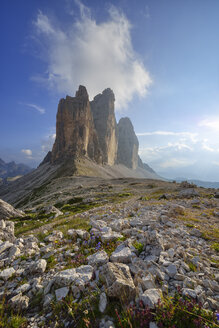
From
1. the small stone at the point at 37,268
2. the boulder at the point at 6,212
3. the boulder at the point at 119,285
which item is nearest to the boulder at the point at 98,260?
the boulder at the point at 119,285

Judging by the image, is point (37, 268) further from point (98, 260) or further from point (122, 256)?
point (122, 256)

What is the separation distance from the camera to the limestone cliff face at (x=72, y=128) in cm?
15525

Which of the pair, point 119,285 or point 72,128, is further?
point 72,128

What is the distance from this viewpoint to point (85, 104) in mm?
165750

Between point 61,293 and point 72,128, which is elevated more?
point 72,128

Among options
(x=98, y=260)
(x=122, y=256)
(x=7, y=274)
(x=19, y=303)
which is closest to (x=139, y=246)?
(x=122, y=256)

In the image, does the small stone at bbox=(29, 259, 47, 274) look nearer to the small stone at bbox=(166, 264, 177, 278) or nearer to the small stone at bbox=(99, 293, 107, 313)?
the small stone at bbox=(99, 293, 107, 313)

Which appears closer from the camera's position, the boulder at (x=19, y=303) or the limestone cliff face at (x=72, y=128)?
the boulder at (x=19, y=303)

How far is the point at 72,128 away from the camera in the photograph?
515 feet

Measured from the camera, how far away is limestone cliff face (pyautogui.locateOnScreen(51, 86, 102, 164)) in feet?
509

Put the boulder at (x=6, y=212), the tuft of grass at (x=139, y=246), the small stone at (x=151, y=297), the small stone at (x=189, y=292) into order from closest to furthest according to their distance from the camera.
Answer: the small stone at (x=151, y=297), the small stone at (x=189, y=292), the tuft of grass at (x=139, y=246), the boulder at (x=6, y=212)

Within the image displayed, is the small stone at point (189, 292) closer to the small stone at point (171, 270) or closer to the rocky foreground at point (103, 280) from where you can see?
the rocky foreground at point (103, 280)

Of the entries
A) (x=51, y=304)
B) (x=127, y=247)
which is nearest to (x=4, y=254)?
(x=51, y=304)

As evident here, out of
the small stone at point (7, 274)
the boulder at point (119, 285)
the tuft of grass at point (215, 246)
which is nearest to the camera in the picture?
the boulder at point (119, 285)
